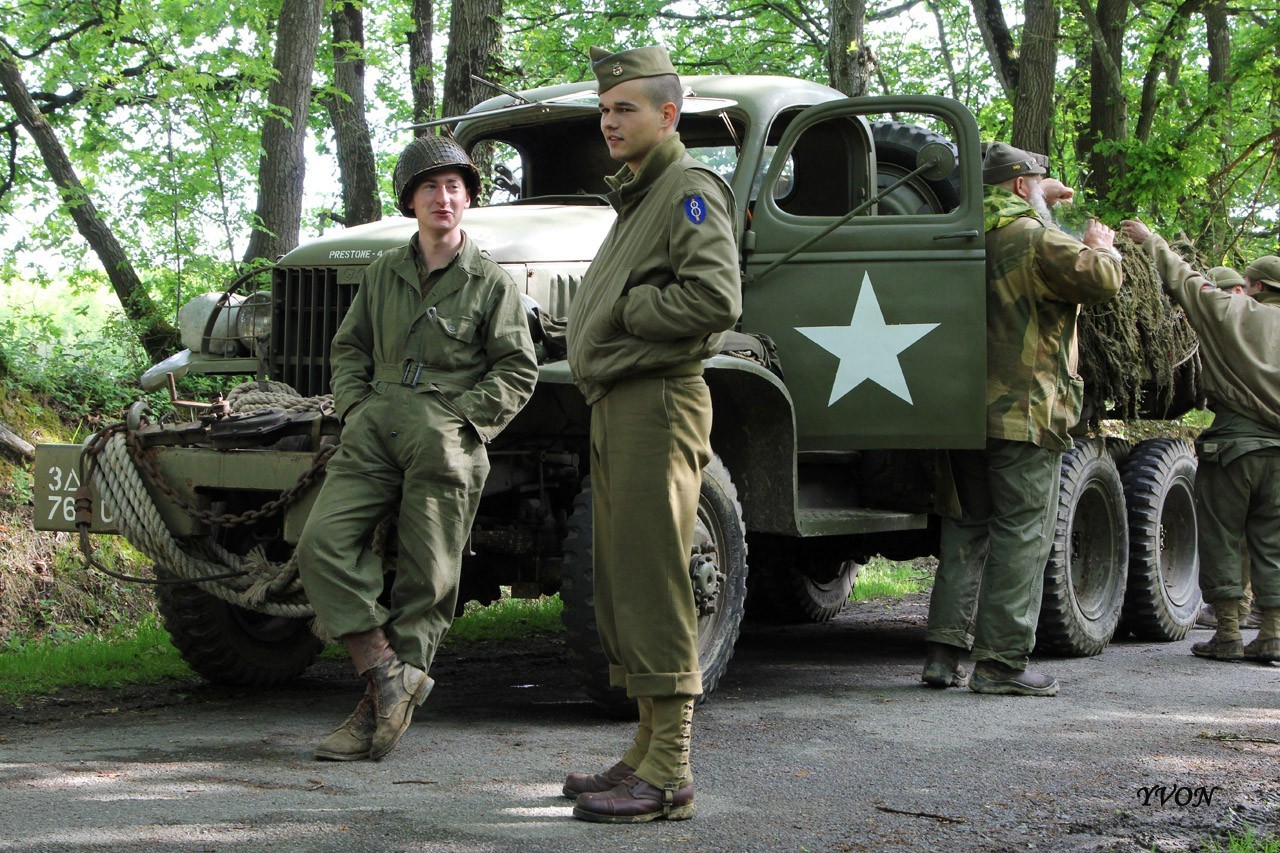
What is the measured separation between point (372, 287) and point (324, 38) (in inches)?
603

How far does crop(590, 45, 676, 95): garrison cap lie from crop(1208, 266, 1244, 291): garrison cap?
4978 mm

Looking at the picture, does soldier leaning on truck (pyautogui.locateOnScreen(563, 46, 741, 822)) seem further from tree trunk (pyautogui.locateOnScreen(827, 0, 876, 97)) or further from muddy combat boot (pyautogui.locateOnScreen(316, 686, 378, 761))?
tree trunk (pyautogui.locateOnScreen(827, 0, 876, 97))

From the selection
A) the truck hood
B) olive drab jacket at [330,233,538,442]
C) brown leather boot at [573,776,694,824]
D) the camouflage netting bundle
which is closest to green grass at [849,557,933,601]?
the camouflage netting bundle

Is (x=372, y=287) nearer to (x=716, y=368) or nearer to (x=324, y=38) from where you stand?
(x=716, y=368)

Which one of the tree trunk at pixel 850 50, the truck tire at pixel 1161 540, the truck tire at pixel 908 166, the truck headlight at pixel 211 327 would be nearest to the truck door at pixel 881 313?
the truck tire at pixel 908 166

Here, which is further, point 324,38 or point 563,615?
point 324,38

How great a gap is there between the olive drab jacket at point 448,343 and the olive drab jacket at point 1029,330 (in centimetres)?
231

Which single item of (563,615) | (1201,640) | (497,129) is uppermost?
(497,129)

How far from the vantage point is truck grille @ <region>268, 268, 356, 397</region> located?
588 centimetres

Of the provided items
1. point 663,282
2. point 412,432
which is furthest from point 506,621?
point 663,282

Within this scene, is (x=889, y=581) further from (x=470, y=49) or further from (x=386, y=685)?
(x=386, y=685)

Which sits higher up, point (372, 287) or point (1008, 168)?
point (1008, 168)

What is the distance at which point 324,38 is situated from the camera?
19.1 m

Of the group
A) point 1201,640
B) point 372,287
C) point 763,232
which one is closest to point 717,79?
point 763,232
